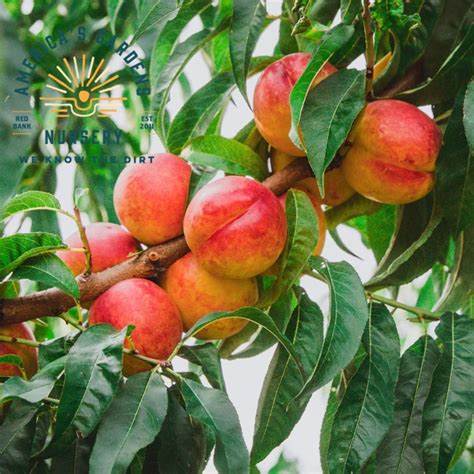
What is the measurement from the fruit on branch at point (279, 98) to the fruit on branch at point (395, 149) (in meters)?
0.06

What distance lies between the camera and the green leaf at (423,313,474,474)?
2.94ft

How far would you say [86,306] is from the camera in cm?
106

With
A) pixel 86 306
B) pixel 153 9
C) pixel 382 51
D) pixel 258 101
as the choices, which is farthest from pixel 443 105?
pixel 86 306

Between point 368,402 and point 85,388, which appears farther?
point 368,402

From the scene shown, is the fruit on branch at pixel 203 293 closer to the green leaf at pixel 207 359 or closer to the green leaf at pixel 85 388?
the green leaf at pixel 207 359

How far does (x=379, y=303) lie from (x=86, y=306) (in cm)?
31

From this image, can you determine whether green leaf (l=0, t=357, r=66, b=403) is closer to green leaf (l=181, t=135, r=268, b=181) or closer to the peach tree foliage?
the peach tree foliage

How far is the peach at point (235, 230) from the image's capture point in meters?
0.99

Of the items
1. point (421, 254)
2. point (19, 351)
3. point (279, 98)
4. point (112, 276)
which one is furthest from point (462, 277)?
point (19, 351)

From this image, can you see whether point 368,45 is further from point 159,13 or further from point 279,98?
point 159,13

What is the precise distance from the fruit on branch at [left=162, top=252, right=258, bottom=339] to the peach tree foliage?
0.03m

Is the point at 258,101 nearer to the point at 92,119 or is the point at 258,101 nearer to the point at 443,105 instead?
the point at 443,105

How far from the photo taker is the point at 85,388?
84 centimetres

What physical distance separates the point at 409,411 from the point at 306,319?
0.14 metres
